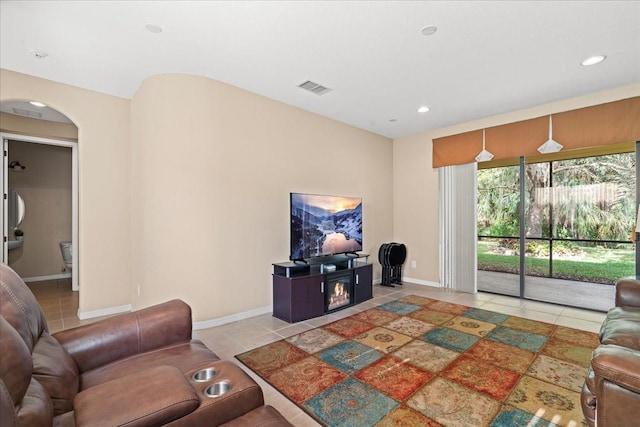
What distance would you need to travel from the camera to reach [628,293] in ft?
8.40

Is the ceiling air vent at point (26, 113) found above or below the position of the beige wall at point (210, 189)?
above

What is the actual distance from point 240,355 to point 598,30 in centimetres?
414

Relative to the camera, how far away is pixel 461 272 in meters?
4.94

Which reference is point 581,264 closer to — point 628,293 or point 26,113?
point 628,293

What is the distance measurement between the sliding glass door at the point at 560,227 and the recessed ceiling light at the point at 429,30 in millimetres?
2979

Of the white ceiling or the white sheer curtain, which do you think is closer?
the white ceiling

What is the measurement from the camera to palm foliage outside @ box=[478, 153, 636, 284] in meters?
4.10

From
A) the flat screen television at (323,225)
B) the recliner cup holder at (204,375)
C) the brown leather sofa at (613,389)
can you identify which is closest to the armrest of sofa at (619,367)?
the brown leather sofa at (613,389)

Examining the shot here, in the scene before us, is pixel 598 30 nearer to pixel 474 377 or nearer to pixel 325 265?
pixel 474 377

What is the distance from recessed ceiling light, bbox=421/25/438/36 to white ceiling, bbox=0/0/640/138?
5 cm

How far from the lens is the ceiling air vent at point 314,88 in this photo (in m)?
3.52

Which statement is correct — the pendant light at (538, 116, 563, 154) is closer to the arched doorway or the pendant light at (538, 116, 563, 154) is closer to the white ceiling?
the white ceiling

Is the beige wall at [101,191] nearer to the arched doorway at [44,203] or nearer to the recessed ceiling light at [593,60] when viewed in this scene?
the arched doorway at [44,203]

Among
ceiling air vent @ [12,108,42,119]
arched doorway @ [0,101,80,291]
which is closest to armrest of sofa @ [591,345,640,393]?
ceiling air vent @ [12,108,42,119]
